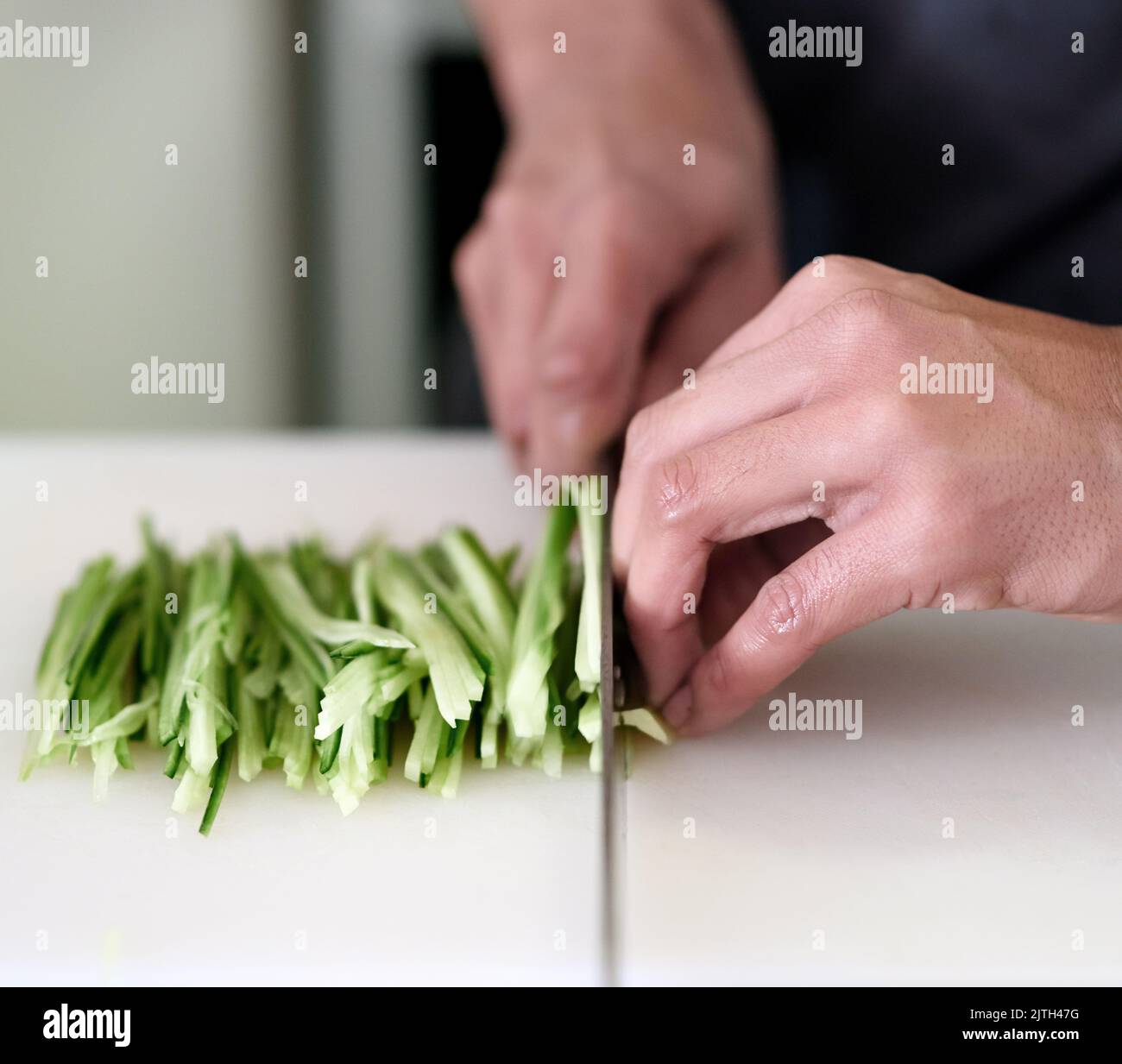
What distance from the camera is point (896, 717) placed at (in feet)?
4.05

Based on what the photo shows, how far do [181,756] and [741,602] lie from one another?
59 cm

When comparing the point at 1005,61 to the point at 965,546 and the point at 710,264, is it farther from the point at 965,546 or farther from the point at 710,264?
the point at 965,546

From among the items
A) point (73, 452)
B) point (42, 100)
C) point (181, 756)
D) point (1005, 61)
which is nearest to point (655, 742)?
point (181, 756)

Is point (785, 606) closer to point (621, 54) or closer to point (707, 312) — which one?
point (707, 312)

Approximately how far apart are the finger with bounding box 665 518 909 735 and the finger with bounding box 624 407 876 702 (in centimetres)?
5

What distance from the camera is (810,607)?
1.04m

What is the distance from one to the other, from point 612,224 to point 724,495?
0.72m

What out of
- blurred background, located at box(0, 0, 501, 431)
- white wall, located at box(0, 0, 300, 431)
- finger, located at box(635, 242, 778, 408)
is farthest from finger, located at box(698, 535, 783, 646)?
white wall, located at box(0, 0, 300, 431)

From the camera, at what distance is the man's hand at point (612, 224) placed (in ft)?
5.29

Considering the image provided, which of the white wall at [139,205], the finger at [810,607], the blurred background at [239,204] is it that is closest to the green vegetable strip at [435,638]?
the finger at [810,607]

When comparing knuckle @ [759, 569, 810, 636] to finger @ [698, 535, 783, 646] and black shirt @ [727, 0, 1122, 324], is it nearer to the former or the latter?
finger @ [698, 535, 783, 646]

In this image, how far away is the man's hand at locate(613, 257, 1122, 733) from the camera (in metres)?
1.01

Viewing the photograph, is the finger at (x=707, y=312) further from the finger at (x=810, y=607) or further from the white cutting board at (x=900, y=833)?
the finger at (x=810, y=607)

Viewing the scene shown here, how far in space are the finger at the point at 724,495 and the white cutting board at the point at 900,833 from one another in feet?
0.55
